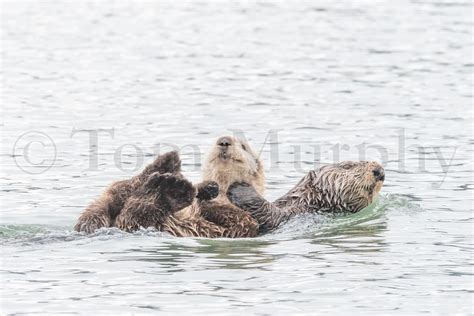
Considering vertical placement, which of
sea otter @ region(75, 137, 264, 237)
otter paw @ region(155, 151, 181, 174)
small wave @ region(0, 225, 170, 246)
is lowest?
small wave @ region(0, 225, 170, 246)

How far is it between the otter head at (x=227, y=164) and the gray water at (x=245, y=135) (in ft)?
1.77

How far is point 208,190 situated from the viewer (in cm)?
855

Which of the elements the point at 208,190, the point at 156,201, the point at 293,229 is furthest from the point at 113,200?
the point at 293,229

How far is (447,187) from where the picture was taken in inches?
442

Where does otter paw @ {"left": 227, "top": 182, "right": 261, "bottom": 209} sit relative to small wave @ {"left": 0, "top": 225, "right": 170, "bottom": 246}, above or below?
above

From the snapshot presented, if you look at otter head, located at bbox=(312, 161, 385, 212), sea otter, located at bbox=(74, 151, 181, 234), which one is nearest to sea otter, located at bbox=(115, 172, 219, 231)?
sea otter, located at bbox=(74, 151, 181, 234)

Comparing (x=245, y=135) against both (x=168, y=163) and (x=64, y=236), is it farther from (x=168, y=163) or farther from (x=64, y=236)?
(x=64, y=236)

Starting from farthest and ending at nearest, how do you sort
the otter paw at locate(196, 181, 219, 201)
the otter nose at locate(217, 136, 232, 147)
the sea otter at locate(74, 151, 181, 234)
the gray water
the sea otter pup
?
the sea otter pup
the otter nose at locate(217, 136, 232, 147)
the otter paw at locate(196, 181, 219, 201)
the sea otter at locate(74, 151, 181, 234)
the gray water

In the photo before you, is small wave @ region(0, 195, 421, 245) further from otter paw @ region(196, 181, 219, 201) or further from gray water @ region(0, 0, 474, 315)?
otter paw @ region(196, 181, 219, 201)

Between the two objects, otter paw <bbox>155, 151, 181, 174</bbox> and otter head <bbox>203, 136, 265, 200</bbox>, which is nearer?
otter paw <bbox>155, 151, 181, 174</bbox>

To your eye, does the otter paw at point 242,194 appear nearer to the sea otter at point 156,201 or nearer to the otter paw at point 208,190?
the otter paw at point 208,190

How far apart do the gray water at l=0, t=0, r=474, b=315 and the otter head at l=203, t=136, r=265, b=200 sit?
0.54m

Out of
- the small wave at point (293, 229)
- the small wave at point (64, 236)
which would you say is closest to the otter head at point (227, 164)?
A: the small wave at point (293, 229)

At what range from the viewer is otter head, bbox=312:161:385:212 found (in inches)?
377
